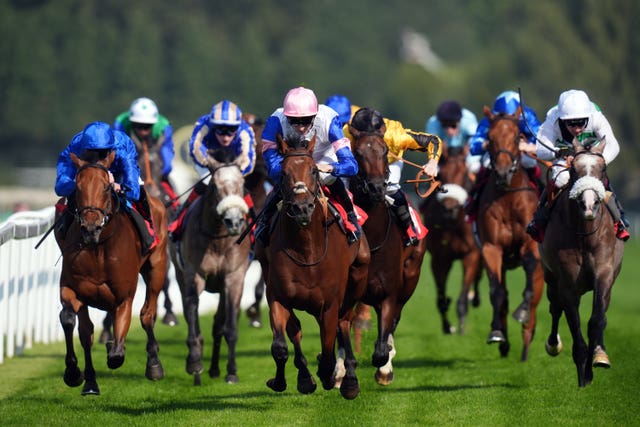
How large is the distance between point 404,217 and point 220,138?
2331 mm

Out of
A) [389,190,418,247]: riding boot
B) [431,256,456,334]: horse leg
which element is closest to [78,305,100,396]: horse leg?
[389,190,418,247]: riding boot

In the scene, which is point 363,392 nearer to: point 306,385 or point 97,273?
point 306,385

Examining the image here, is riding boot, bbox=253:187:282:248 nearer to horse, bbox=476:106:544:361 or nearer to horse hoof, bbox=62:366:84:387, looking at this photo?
horse hoof, bbox=62:366:84:387

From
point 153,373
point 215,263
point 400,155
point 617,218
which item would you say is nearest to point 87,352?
point 153,373

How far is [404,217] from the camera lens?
36.9ft

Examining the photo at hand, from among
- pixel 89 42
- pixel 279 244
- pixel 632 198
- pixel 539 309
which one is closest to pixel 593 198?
pixel 279 244

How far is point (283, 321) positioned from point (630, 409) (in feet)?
8.52

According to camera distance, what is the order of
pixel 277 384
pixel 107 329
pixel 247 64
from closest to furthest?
pixel 277 384, pixel 107 329, pixel 247 64

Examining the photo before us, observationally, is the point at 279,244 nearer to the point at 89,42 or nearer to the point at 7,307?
the point at 7,307

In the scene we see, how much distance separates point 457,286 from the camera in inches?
964

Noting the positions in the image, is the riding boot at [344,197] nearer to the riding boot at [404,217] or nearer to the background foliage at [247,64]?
the riding boot at [404,217]

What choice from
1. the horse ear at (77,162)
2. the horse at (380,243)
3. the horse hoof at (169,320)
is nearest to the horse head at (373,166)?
the horse at (380,243)

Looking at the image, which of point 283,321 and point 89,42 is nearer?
point 283,321

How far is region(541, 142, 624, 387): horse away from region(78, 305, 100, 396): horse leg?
3584mm
